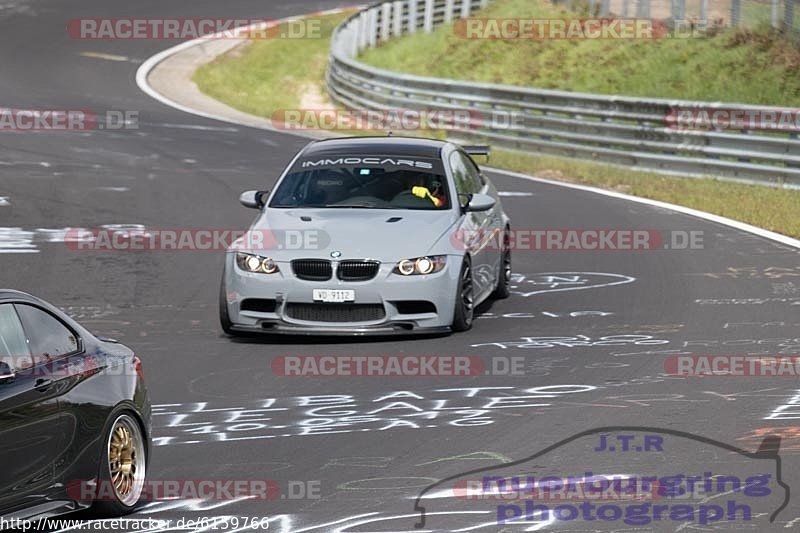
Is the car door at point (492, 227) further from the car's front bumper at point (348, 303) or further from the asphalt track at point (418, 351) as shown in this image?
the car's front bumper at point (348, 303)

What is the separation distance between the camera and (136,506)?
24.6ft

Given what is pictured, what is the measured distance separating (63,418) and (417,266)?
19.1 feet

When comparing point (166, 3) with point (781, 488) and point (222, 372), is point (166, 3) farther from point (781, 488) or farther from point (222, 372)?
point (781, 488)

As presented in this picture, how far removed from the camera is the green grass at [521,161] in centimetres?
2061

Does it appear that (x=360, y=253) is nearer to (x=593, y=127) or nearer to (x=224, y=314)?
(x=224, y=314)

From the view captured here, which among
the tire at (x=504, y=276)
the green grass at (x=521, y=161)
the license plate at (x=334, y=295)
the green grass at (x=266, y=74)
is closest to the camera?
the license plate at (x=334, y=295)

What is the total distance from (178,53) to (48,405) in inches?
1516

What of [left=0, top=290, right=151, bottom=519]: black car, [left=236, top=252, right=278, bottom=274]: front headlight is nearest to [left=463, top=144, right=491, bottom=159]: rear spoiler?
[left=236, top=252, right=278, bottom=274]: front headlight

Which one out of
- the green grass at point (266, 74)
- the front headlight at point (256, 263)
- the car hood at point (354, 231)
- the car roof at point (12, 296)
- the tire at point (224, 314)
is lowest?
the green grass at point (266, 74)

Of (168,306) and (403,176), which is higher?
(403,176)

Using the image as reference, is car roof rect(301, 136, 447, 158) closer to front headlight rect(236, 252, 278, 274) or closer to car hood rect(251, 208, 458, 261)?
car hood rect(251, 208, 458, 261)

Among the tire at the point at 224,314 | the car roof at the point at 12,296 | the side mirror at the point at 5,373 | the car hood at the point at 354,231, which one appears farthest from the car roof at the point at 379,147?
the side mirror at the point at 5,373

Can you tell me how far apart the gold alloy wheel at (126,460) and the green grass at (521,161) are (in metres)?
12.3

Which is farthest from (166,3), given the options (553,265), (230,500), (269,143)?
(230,500)
